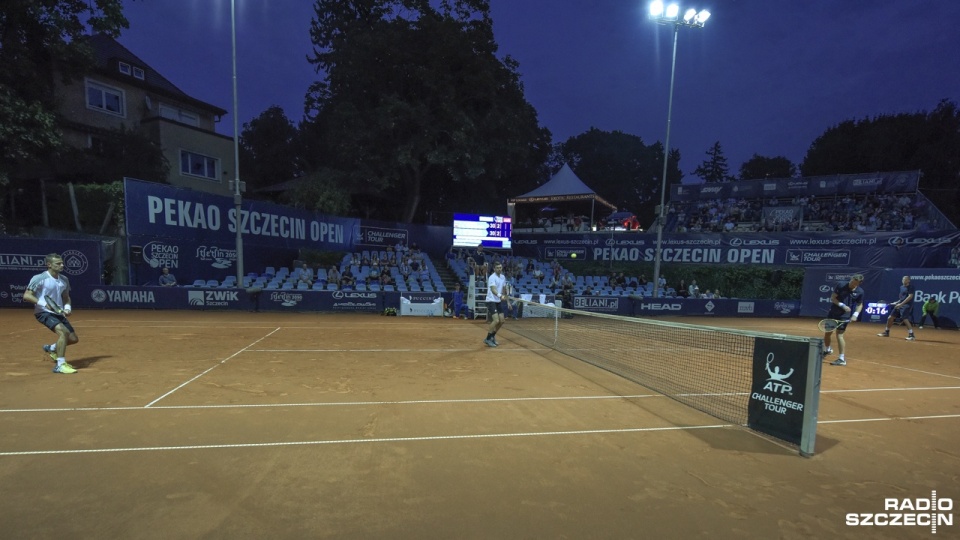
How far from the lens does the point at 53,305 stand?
7.10 meters

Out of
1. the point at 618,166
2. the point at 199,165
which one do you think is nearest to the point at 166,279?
the point at 199,165

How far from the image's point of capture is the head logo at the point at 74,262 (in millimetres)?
15469

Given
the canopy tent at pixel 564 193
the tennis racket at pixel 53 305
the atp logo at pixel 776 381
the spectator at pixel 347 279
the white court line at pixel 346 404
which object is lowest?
the white court line at pixel 346 404

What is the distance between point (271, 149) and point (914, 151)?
62.3 metres

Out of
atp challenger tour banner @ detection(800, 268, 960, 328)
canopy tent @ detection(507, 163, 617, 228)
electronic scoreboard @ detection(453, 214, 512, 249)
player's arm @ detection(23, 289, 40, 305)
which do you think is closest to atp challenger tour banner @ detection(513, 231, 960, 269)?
atp challenger tour banner @ detection(800, 268, 960, 328)

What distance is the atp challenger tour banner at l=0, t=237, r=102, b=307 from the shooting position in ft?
50.2

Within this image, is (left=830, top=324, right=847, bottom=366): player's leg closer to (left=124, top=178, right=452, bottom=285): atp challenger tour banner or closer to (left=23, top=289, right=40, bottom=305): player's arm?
(left=23, top=289, right=40, bottom=305): player's arm

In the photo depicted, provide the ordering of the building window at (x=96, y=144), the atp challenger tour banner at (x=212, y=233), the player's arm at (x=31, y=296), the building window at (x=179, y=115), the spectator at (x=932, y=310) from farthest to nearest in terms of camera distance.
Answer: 1. the building window at (x=179, y=115)
2. the building window at (x=96, y=144)
3. the spectator at (x=932, y=310)
4. the atp challenger tour banner at (x=212, y=233)
5. the player's arm at (x=31, y=296)

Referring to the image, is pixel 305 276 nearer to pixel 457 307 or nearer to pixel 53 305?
pixel 457 307

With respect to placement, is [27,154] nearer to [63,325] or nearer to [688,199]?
[63,325]

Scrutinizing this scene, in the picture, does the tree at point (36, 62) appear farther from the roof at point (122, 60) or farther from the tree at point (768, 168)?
the tree at point (768, 168)

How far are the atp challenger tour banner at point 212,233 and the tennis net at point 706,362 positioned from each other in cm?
1228

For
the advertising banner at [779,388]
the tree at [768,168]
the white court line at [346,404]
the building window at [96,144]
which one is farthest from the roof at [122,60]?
the tree at [768,168]

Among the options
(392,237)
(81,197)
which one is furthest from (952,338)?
(81,197)
